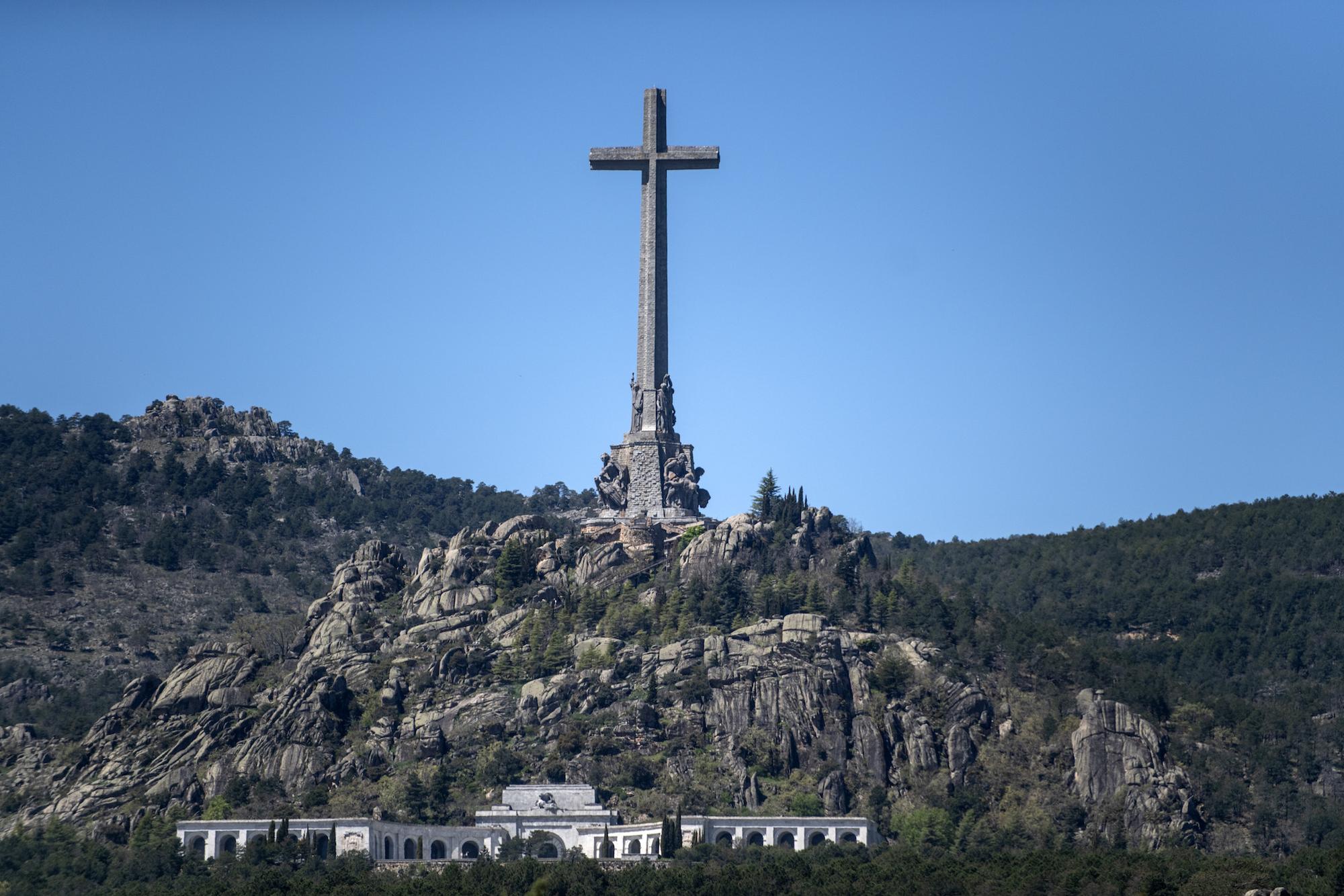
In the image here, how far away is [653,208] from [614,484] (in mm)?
16583

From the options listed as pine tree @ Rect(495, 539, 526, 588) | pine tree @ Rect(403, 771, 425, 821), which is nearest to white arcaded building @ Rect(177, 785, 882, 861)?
pine tree @ Rect(403, 771, 425, 821)

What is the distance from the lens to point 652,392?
161125mm

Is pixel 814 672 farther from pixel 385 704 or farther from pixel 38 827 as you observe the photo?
pixel 38 827

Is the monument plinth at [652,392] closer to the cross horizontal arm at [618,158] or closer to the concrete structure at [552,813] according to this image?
the cross horizontal arm at [618,158]

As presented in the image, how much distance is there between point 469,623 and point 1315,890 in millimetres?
58339

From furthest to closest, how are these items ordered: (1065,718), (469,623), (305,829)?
1. (469,623)
2. (1065,718)
3. (305,829)

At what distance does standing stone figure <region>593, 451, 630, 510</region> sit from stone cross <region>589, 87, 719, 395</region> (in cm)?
414

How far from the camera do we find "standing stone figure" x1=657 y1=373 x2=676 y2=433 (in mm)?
161000

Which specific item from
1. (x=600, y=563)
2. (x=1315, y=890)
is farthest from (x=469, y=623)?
(x=1315, y=890)

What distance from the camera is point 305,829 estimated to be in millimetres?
133750

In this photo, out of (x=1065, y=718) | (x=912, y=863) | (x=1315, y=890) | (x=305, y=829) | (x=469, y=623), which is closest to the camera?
(x=1315, y=890)

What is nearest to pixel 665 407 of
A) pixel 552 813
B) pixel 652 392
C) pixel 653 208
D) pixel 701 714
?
pixel 652 392

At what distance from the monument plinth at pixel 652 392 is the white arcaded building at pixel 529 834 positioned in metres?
28.8

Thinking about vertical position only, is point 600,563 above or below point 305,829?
above
